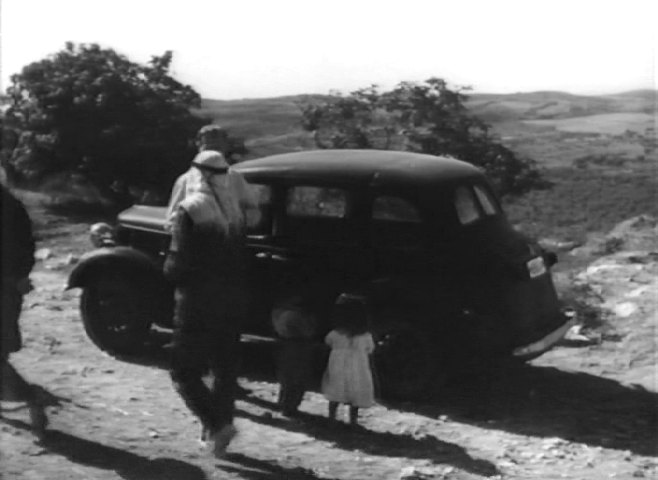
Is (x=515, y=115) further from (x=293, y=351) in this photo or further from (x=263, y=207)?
(x=293, y=351)

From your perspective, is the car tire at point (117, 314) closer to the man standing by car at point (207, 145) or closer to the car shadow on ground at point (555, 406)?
the car shadow on ground at point (555, 406)

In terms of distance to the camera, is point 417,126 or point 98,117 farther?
point 417,126

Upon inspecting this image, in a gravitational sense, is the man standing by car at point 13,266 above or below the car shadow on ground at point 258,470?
above

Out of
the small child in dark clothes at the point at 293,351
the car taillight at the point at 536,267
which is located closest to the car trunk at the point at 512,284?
the car taillight at the point at 536,267

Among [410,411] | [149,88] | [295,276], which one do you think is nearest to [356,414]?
[410,411]

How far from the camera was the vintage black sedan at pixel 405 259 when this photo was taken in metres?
6.42

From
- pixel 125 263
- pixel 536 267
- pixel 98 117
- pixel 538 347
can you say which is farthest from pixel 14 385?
pixel 536 267

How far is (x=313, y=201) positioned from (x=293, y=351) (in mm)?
943

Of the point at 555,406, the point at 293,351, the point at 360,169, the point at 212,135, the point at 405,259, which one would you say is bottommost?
the point at 555,406

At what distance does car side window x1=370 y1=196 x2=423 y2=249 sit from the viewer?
21.3 feet

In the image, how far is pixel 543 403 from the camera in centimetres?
673

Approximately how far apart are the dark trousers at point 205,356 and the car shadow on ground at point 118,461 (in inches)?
9.9

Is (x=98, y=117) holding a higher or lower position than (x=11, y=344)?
higher

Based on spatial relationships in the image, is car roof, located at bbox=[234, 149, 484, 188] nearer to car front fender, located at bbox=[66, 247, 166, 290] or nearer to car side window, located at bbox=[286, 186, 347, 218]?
car side window, located at bbox=[286, 186, 347, 218]
